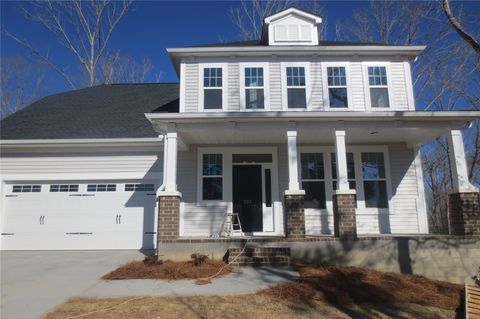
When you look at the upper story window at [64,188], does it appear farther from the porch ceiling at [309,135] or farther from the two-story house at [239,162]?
the porch ceiling at [309,135]

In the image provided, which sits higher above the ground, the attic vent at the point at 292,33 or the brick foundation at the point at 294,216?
the attic vent at the point at 292,33

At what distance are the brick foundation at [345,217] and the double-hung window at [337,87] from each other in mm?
3185

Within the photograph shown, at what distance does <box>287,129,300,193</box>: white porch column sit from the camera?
28.4ft

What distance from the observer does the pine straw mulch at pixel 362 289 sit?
558cm

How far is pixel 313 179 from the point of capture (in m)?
10.8

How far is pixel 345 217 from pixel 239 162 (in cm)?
379

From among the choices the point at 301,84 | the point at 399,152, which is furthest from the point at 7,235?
the point at 399,152

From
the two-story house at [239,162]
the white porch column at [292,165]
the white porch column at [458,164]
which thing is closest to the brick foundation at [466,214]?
the white porch column at [458,164]

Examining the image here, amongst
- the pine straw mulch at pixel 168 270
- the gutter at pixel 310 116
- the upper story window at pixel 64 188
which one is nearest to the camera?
the pine straw mulch at pixel 168 270

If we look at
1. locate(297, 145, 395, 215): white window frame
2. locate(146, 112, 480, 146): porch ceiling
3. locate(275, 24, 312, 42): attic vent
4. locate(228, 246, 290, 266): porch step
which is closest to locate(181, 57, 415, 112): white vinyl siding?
locate(275, 24, 312, 42): attic vent

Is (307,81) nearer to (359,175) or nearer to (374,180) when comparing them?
(359,175)

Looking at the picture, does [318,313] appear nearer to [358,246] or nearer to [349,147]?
[358,246]

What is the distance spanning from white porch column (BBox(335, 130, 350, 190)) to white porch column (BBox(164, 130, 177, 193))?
408 cm

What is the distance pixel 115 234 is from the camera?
10766 mm
